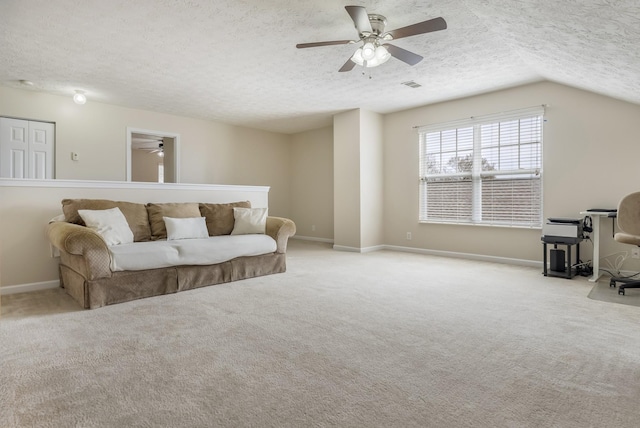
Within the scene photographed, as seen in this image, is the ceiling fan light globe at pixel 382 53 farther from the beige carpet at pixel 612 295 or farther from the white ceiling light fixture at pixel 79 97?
the white ceiling light fixture at pixel 79 97

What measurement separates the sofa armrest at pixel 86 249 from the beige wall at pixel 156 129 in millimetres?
2991

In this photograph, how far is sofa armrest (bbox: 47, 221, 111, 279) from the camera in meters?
2.88

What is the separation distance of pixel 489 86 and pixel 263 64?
308cm

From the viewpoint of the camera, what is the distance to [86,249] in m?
2.92

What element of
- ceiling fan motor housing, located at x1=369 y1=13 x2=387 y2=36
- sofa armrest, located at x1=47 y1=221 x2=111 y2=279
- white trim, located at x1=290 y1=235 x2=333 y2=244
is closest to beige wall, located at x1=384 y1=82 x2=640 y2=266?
white trim, located at x1=290 y1=235 x2=333 y2=244

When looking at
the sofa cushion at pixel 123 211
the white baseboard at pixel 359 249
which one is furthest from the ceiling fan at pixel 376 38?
the white baseboard at pixel 359 249

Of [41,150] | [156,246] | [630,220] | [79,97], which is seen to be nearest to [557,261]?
[630,220]

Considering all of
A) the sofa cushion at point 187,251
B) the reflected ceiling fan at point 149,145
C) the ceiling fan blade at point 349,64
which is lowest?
the sofa cushion at point 187,251

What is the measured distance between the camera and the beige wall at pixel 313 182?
24.8 ft

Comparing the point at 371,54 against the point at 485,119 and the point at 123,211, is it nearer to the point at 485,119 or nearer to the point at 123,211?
the point at 485,119

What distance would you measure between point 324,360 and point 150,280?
6.90ft

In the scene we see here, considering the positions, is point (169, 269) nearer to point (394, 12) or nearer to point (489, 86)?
point (394, 12)

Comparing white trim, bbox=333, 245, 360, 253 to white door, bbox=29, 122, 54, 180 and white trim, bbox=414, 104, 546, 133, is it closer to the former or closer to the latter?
white trim, bbox=414, 104, 546, 133

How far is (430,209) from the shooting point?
5.99m
